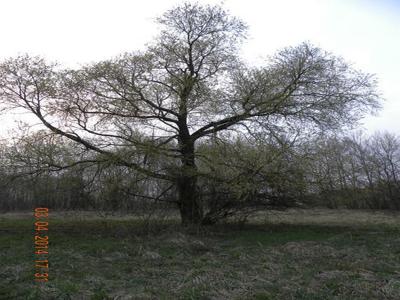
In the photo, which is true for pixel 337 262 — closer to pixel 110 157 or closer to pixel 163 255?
pixel 163 255

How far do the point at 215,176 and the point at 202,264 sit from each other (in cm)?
640

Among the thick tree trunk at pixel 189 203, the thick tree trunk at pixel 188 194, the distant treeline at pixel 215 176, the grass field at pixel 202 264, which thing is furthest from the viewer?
the thick tree trunk at pixel 189 203

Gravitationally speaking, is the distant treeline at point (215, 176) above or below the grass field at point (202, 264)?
above

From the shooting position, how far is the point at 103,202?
15.1 m

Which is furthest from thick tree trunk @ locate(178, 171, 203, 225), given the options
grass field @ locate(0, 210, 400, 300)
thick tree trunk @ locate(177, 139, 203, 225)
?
grass field @ locate(0, 210, 400, 300)

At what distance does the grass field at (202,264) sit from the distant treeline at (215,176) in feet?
5.04

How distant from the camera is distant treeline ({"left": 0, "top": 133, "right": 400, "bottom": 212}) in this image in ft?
47.9

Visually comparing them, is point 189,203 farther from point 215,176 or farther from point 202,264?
point 202,264

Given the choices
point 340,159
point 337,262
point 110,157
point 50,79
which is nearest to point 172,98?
point 110,157

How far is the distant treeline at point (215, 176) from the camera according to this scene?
1459 cm

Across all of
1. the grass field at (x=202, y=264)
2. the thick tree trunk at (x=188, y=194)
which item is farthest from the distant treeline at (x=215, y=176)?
the grass field at (x=202, y=264)

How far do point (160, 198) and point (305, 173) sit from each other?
5662 millimetres

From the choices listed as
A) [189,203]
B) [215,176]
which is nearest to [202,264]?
[215,176]

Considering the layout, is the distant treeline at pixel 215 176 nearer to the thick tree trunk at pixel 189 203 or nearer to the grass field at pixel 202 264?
the thick tree trunk at pixel 189 203
